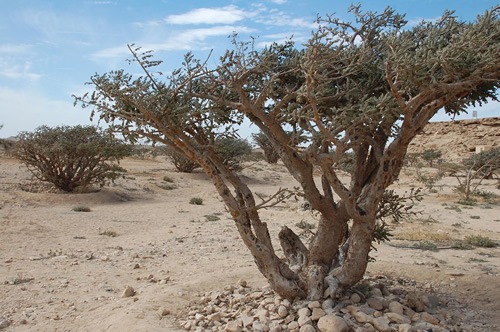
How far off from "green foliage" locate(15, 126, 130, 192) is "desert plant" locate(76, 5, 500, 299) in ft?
39.0

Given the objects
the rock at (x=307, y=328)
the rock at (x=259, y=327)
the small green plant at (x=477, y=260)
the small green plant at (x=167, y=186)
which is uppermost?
the small green plant at (x=167, y=186)

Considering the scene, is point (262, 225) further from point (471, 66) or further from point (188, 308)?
point (471, 66)

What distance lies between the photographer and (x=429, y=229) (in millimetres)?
11352

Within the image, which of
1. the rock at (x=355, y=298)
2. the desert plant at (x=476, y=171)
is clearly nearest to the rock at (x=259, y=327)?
the rock at (x=355, y=298)

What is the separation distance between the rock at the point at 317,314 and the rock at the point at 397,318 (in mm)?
635

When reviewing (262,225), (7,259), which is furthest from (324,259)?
(7,259)

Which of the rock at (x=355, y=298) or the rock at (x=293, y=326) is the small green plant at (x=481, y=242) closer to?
the rock at (x=355, y=298)

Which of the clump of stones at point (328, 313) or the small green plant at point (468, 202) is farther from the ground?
the small green plant at point (468, 202)

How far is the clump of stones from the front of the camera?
4172 mm

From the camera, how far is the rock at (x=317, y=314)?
4.24 meters

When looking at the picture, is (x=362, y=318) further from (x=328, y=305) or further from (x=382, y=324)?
(x=328, y=305)

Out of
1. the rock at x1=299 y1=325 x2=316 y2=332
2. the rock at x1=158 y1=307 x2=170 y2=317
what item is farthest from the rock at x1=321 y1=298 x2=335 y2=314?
the rock at x1=158 y1=307 x2=170 y2=317

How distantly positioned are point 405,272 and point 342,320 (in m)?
2.74

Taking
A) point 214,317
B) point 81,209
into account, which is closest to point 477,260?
point 214,317
